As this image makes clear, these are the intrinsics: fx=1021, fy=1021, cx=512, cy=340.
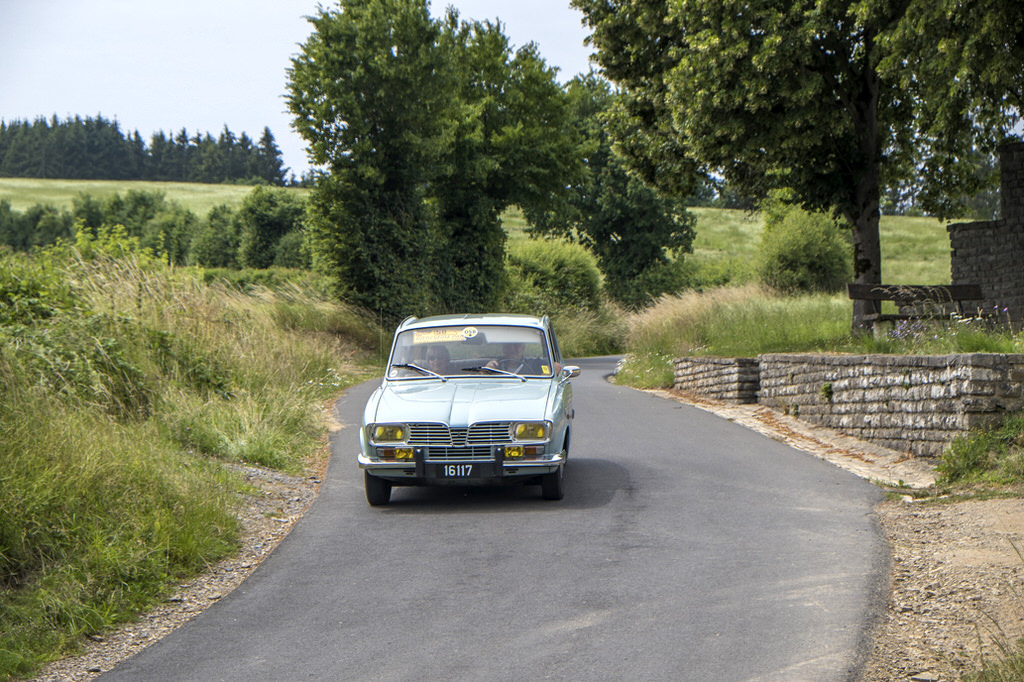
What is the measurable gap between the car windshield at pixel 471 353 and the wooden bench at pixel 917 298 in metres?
7.44

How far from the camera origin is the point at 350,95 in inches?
1195

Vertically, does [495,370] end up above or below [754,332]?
below

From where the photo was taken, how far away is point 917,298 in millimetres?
16438

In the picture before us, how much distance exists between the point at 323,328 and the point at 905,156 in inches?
620

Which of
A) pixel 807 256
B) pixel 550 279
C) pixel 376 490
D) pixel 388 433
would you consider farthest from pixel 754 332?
pixel 550 279

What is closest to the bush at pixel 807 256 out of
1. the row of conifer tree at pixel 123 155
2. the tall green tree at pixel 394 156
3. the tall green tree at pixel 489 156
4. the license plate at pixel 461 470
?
the tall green tree at pixel 489 156

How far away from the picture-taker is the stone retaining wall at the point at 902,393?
9.65 metres

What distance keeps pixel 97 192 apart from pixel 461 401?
315ft

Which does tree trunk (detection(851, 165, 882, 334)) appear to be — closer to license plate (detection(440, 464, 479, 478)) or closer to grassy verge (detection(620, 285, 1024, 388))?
grassy verge (detection(620, 285, 1024, 388))

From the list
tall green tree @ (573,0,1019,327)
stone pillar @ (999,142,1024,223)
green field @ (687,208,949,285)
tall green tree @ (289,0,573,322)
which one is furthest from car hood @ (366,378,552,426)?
green field @ (687,208,949,285)

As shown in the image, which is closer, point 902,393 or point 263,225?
point 902,393

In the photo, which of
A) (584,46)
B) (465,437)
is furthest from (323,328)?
(465,437)

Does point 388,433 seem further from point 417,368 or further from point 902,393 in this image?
point 902,393

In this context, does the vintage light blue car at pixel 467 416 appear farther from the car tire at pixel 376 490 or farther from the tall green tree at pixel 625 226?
the tall green tree at pixel 625 226
